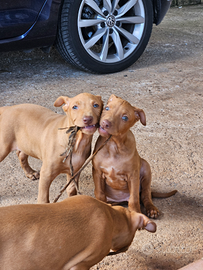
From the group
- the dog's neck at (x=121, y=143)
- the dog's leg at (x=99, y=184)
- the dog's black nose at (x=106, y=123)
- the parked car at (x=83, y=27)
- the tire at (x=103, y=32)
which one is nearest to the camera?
the dog's black nose at (x=106, y=123)

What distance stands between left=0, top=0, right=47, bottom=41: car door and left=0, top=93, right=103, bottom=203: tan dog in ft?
5.30

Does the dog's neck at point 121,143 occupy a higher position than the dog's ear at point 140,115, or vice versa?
the dog's ear at point 140,115

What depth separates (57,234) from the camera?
1.49m

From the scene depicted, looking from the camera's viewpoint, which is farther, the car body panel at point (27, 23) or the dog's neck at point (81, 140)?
the car body panel at point (27, 23)

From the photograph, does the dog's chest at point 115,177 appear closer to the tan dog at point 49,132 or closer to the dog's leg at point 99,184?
the dog's leg at point 99,184

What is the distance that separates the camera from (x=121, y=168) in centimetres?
223

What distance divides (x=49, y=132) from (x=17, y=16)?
207cm

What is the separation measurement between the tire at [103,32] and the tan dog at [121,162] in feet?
7.61

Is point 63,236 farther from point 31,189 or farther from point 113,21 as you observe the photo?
point 113,21

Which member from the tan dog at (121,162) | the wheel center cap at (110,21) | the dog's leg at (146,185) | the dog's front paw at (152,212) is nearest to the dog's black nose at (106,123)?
the tan dog at (121,162)

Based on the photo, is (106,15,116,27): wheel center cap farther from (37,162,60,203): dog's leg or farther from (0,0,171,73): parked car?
(37,162,60,203): dog's leg

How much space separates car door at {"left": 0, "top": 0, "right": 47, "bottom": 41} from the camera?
146 inches

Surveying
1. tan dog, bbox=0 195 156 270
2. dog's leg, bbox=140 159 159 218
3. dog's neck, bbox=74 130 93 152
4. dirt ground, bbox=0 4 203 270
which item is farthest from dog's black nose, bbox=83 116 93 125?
dirt ground, bbox=0 4 203 270

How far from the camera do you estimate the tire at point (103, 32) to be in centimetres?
421
